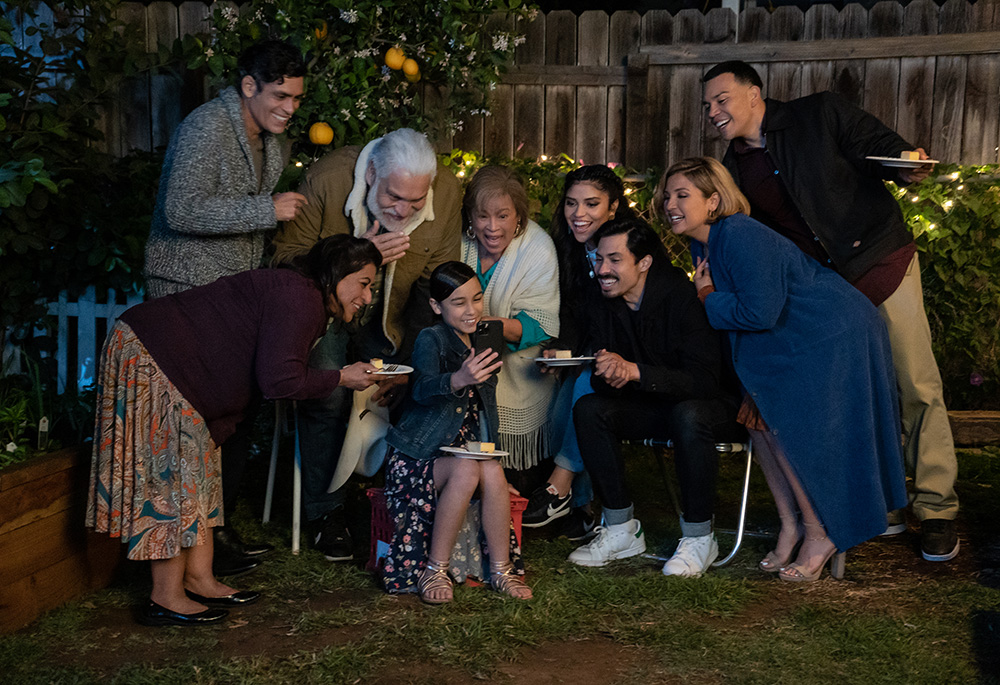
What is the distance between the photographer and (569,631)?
10.9 feet

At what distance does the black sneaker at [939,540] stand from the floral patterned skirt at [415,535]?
5.36 feet

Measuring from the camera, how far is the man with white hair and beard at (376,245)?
13.1 feet

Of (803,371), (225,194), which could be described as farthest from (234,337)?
(803,371)

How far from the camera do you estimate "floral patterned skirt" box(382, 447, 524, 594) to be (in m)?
3.66

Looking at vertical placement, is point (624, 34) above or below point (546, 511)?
above

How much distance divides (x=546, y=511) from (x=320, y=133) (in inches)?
88.3

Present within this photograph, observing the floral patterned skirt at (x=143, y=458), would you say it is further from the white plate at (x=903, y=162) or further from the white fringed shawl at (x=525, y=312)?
the white plate at (x=903, y=162)

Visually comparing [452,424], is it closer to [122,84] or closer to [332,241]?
[332,241]

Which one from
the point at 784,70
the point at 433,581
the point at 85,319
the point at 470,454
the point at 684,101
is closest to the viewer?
the point at 470,454

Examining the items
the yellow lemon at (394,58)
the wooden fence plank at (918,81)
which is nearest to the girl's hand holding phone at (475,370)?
the yellow lemon at (394,58)

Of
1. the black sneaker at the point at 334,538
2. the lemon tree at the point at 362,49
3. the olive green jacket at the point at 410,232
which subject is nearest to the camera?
the black sneaker at the point at 334,538

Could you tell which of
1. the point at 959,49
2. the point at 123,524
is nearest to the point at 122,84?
the point at 123,524

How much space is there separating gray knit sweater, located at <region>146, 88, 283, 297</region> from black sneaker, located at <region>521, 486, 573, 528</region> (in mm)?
1637

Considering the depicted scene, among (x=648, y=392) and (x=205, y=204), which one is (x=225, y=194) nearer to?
(x=205, y=204)
